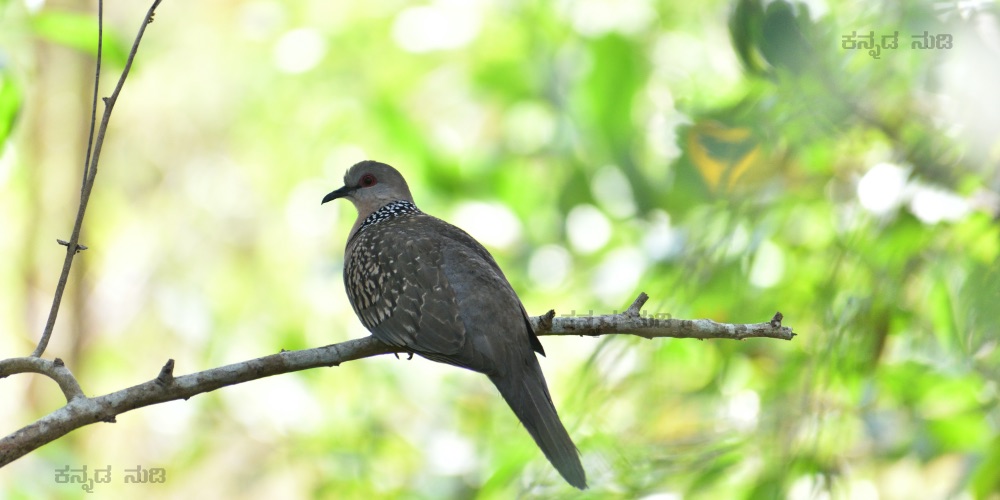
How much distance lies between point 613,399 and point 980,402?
68.6 inches

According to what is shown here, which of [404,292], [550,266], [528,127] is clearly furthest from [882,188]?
[528,127]

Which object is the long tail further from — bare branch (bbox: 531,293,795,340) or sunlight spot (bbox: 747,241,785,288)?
sunlight spot (bbox: 747,241,785,288)

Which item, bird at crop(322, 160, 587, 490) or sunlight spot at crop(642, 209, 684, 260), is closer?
bird at crop(322, 160, 587, 490)

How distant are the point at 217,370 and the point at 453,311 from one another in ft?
3.51

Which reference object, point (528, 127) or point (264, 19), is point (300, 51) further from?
point (528, 127)

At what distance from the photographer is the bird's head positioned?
17.2 feet

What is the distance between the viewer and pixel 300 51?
27.7 feet

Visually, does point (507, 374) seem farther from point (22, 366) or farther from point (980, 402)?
point (980, 402)

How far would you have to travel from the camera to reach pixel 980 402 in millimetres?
4188

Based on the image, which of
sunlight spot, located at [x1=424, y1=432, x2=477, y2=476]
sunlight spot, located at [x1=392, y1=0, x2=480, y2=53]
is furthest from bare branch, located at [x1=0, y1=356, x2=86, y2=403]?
sunlight spot, located at [x1=392, y1=0, x2=480, y2=53]

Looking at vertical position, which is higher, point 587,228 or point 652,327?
point 587,228

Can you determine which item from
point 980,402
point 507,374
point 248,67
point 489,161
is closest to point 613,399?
point 507,374

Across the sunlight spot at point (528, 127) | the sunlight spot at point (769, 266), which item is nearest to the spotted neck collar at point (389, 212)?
the sunlight spot at point (769, 266)

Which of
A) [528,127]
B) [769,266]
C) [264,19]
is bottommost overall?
[769,266]
